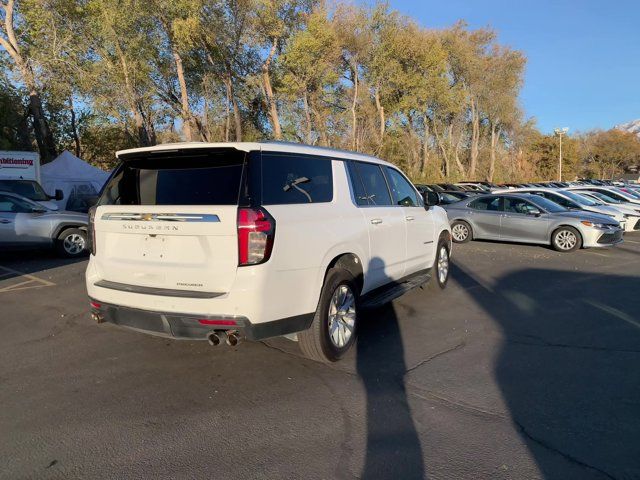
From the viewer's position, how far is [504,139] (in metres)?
61.9

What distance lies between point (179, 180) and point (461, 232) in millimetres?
10813

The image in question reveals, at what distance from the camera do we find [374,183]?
5410 millimetres

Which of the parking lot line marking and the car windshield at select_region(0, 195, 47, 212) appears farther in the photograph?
the car windshield at select_region(0, 195, 47, 212)

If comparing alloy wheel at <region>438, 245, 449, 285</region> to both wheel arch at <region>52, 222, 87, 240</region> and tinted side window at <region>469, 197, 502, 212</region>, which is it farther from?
wheel arch at <region>52, 222, 87, 240</region>

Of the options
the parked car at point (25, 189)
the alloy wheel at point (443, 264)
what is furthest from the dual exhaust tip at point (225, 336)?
the parked car at point (25, 189)

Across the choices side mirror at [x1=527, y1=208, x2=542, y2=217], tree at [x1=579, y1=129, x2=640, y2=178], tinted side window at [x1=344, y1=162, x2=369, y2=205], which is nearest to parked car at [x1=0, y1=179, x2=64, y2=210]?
tinted side window at [x1=344, y1=162, x2=369, y2=205]

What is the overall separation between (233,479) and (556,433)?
85.7 inches

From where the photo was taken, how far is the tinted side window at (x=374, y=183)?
5148 millimetres

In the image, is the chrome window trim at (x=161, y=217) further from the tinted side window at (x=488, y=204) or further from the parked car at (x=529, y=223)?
the tinted side window at (x=488, y=204)

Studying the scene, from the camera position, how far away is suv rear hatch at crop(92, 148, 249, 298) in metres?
3.50

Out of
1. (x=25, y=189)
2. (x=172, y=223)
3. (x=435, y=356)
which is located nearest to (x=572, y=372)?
(x=435, y=356)

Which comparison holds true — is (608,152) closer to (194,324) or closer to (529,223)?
(529,223)

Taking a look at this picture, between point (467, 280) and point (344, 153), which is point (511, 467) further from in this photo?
point (467, 280)

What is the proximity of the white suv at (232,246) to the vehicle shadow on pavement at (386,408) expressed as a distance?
39 centimetres
